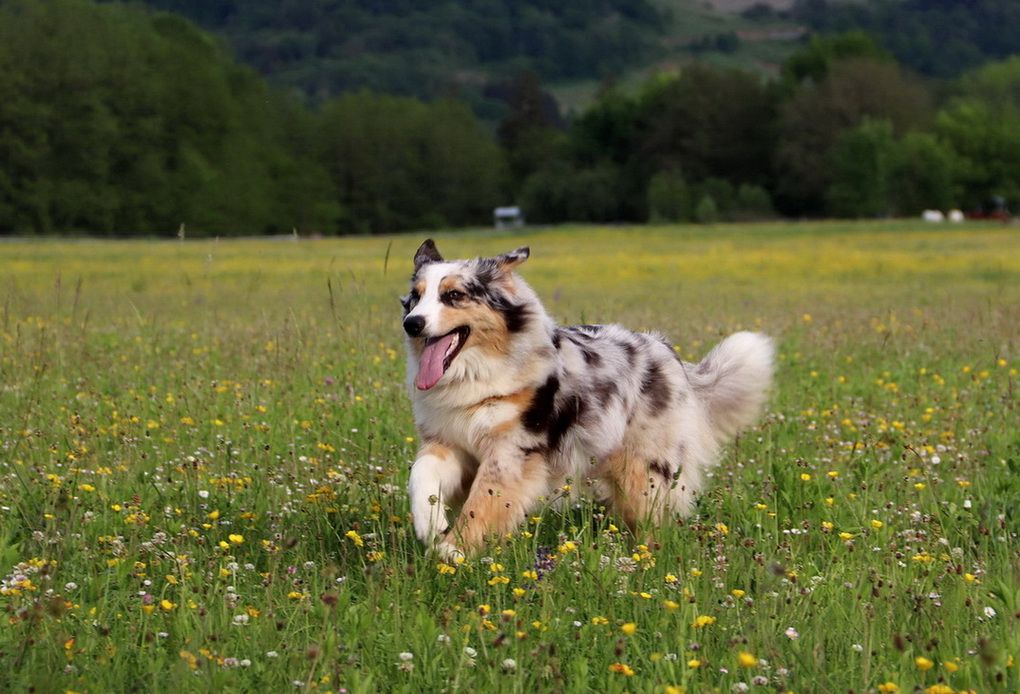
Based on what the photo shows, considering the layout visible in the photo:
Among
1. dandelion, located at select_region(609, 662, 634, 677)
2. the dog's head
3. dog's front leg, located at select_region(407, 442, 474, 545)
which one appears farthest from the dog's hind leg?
dandelion, located at select_region(609, 662, 634, 677)

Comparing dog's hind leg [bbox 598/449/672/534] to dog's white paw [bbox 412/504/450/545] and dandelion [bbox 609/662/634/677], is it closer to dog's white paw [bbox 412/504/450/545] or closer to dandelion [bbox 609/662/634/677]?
→ dog's white paw [bbox 412/504/450/545]

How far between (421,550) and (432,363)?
90cm

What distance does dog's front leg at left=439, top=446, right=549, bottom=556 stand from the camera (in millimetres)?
5578

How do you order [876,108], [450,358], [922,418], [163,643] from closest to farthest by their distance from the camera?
[163,643] < [450,358] < [922,418] < [876,108]

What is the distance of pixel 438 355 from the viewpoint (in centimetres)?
585

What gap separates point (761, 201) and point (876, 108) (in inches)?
535

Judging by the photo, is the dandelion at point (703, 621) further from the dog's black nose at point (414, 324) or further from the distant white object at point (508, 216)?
the distant white object at point (508, 216)

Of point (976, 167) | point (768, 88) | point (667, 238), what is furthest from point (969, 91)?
point (667, 238)

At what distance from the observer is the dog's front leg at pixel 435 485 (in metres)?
5.60

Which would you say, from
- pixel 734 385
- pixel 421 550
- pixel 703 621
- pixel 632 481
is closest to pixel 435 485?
pixel 421 550

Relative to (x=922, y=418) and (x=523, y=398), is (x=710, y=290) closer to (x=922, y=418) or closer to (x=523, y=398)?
(x=922, y=418)

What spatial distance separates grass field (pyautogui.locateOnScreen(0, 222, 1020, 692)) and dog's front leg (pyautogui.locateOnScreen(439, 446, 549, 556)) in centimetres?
17

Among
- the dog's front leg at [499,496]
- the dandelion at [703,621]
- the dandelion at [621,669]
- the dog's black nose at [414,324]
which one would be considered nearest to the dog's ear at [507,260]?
the dog's black nose at [414,324]

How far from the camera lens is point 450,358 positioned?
589 cm
